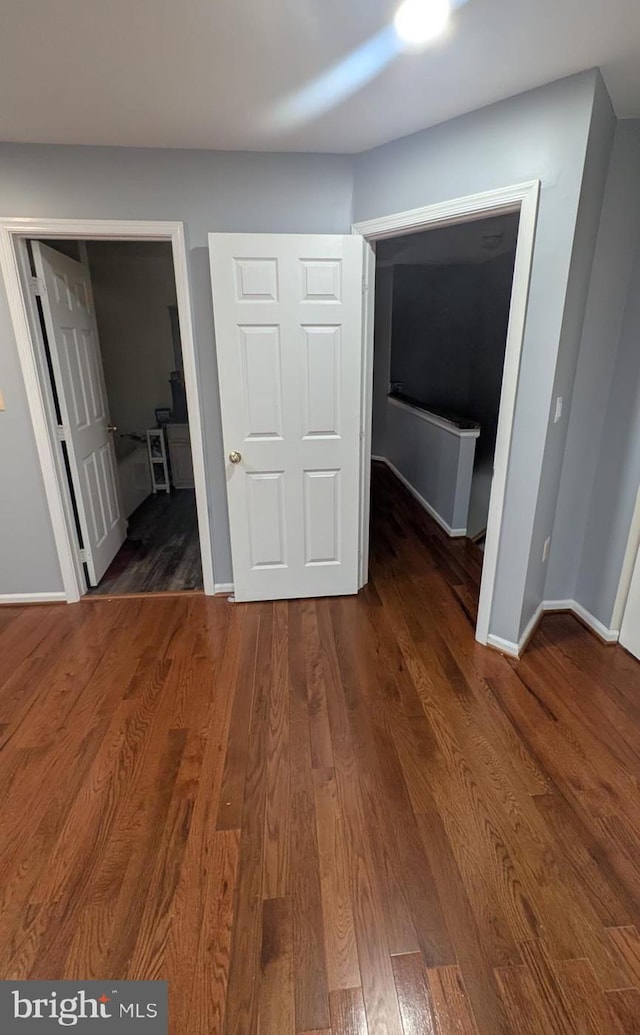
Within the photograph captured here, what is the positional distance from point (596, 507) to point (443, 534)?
143cm

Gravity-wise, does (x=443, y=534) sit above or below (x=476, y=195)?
below

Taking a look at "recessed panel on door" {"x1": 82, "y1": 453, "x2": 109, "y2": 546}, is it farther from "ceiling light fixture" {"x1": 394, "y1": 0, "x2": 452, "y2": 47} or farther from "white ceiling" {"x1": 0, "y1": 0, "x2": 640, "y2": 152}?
"ceiling light fixture" {"x1": 394, "y1": 0, "x2": 452, "y2": 47}

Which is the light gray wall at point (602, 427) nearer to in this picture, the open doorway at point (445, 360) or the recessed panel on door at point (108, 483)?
the open doorway at point (445, 360)

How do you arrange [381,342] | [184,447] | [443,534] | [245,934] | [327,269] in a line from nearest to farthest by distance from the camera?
[245,934] → [327,269] → [443,534] → [184,447] → [381,342]

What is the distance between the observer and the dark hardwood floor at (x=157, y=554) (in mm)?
3018

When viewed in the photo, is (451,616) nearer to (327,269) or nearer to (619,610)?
(619,610)

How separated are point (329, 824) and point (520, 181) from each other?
7.76 feet

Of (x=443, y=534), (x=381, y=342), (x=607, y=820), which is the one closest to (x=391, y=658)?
(x=607, y=820)

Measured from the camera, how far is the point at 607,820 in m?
1.53

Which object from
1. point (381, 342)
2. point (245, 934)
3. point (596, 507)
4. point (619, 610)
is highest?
point (381, 342)

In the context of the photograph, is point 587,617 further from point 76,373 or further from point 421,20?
point 76,373

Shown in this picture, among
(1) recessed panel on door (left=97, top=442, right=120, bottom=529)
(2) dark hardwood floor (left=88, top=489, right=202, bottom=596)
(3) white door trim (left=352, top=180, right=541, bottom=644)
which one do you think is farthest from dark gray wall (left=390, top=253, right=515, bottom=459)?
(1) recessed panel on door (left=97, top=442, right=120, bottom=529)

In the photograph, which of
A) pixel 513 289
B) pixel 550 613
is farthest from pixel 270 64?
pixel 550 613

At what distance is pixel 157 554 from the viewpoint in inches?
136
